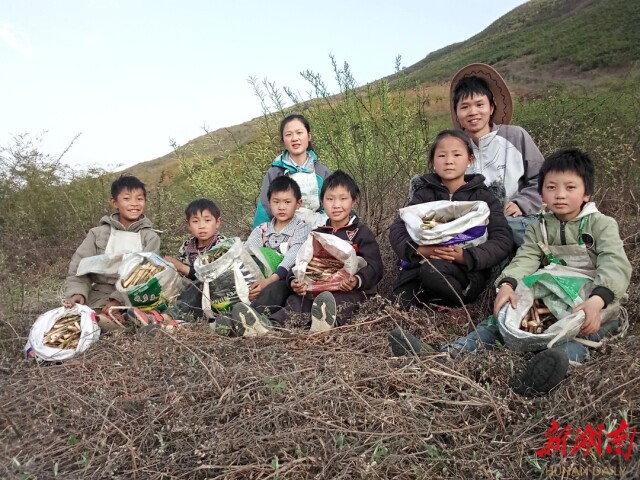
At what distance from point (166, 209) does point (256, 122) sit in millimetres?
2327

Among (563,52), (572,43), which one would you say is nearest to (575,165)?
(563,52)

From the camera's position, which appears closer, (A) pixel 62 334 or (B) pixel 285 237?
(A) pixel 62 334

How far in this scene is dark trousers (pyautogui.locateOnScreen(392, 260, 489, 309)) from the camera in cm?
298

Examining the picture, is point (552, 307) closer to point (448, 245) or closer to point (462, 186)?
point (448, 245)

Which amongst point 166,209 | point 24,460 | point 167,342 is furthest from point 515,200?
point 166,209

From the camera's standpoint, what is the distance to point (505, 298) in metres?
2.60

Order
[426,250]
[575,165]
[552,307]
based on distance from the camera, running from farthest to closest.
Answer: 1. [426,250]
2. [575,165]
3. [552,307]

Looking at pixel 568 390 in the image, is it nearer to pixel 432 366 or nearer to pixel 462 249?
pixel 432 366

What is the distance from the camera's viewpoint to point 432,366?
2.31 meters

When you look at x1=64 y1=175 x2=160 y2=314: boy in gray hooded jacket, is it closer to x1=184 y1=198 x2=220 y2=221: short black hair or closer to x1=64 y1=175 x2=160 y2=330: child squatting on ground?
x1=64 y1=175 x2=160 y2=330: child squatting on ground

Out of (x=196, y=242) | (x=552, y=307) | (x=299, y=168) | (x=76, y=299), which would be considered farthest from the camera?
(x=299, y=168)

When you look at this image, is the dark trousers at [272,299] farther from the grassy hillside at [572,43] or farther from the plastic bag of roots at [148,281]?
the grassy hillside at [572,43]

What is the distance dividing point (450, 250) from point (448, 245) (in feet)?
0.17

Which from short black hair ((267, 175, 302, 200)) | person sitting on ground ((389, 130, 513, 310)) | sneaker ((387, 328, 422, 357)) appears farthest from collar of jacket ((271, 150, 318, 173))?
sneaker ((387, 328, 422, 357))
